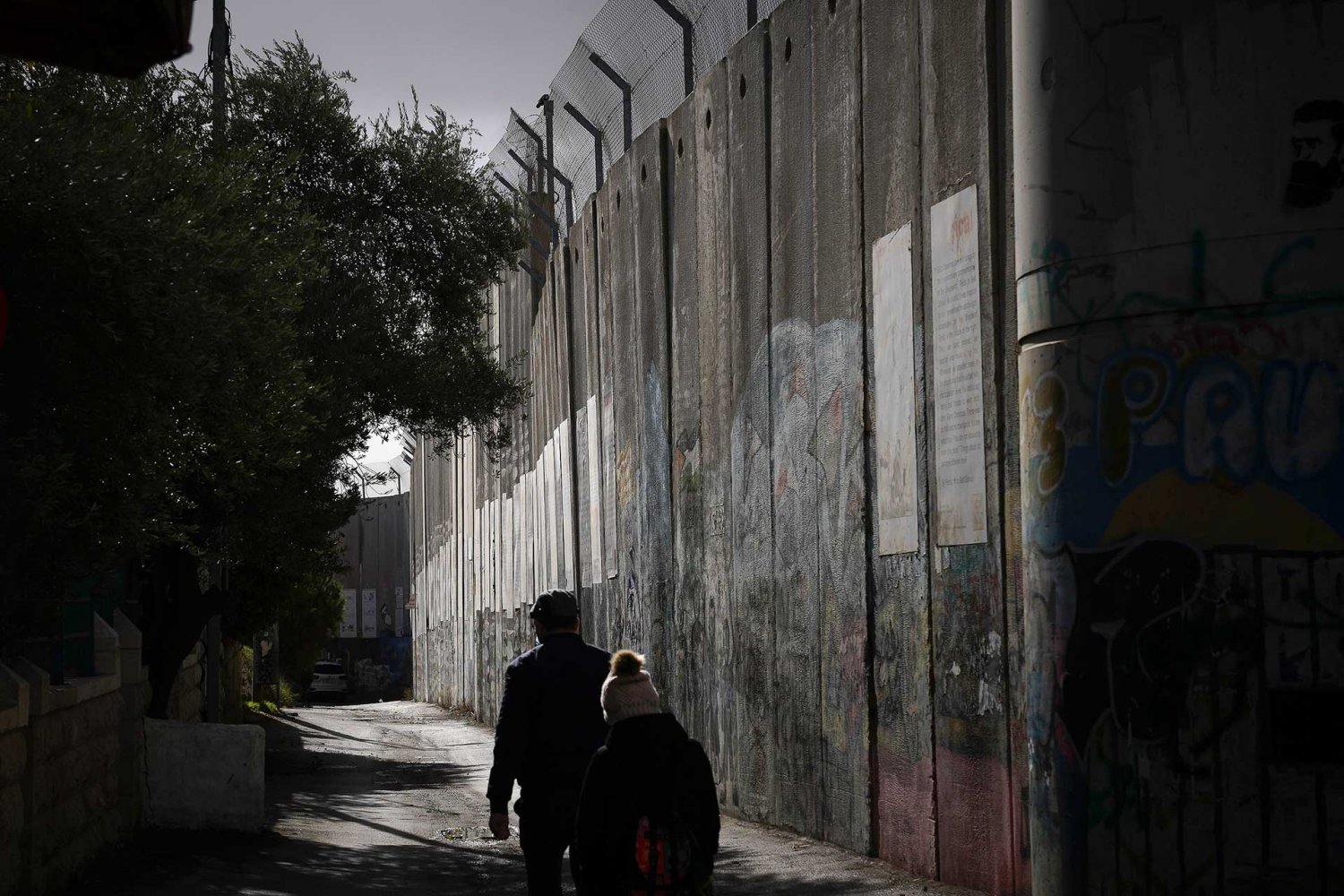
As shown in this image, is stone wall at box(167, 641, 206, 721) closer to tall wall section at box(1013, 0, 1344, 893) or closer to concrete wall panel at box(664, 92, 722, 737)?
concrete wall panel at box(664, 92, 722, 737)

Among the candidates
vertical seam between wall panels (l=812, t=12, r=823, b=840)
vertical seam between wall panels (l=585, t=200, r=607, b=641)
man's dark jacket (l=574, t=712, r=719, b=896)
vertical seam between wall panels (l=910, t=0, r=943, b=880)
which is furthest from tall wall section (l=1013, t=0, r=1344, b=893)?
vertical seam between wall panels (l=585, t=200, r=607, b=641)

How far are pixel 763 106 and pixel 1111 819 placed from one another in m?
8.96

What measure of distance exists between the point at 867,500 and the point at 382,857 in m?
4.45

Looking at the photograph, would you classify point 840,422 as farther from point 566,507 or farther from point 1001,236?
point 566,507

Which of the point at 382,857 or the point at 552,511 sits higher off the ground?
the point at 552,511

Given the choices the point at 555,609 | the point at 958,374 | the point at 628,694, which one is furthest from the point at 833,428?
the point at 628,694

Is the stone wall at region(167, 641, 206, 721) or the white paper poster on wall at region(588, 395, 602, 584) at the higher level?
the white paper poster on wall at region(588, 395, 602, 584)

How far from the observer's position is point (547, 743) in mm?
6570

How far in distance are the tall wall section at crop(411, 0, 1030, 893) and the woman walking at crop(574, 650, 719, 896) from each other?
3.50 meters

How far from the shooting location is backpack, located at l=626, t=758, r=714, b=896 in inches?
194

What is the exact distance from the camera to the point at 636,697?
513 centimetres

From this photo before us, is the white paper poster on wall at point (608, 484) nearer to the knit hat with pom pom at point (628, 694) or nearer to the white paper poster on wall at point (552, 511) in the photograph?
the white paper poster on wall at point (552, 511)

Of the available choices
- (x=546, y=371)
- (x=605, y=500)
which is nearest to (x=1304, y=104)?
(x=605, y=500)

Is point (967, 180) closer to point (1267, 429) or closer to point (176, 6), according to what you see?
point (1267, 429)
